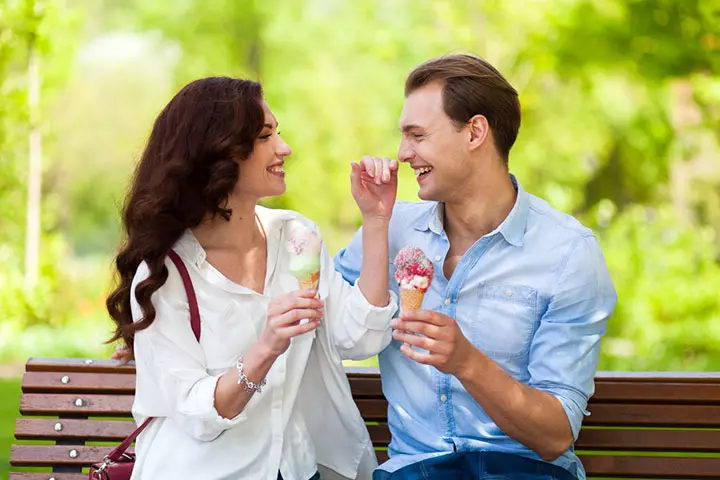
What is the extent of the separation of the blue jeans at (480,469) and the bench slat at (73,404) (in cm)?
107

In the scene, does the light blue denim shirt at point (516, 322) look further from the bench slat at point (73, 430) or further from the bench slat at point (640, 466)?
the bench slat at point (73, 430)

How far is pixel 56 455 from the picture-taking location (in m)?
3.55

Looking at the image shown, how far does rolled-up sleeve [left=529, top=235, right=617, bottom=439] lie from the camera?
2.96m

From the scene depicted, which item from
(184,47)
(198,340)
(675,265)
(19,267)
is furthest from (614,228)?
(184,47)

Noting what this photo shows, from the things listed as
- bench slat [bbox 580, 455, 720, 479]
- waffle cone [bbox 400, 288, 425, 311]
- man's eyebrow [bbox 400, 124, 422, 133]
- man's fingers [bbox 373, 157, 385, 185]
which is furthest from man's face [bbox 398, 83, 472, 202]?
bench slat [bbox 580, 455, 720, 479]

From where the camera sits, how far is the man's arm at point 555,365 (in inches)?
108

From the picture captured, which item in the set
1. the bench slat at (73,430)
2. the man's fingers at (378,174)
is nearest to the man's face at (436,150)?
the man's fingers at (378,174)

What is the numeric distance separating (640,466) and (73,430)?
200cm

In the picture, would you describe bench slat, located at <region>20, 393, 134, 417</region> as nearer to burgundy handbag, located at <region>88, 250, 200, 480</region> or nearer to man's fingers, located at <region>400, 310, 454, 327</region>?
burgundy handbag, located at <region>88, 250, 200, 480</region>

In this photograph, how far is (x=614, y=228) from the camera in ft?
34.3

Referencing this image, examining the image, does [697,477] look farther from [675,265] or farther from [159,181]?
[675,265]

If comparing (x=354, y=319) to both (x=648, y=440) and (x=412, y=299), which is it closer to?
(x=412, y=299)

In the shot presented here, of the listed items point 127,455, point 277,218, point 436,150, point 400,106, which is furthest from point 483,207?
point 400,106

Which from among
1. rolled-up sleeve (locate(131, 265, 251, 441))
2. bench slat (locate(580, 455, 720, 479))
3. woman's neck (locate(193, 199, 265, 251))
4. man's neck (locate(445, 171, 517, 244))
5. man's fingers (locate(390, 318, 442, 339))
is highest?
man's neck (locate(445, 171, 517, 244))
